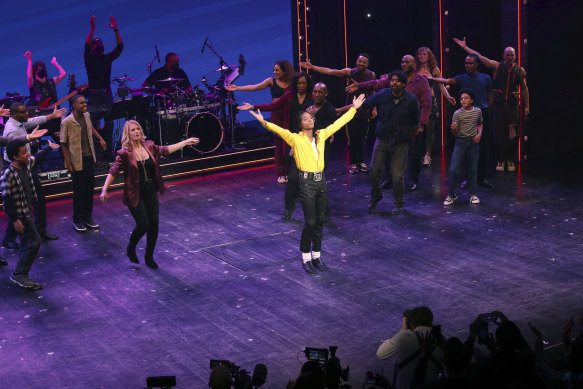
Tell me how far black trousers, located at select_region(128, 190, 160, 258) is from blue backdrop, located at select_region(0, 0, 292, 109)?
6760 millimetres

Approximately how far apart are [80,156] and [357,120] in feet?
13.9

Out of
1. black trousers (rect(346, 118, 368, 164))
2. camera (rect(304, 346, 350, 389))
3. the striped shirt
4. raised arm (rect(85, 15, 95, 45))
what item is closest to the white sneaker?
the striped shirt

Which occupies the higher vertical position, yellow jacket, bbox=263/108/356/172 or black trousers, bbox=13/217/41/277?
yellow jacket, bbox=263/108/356/172

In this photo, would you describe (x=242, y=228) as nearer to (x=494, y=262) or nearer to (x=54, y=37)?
(x=494, y=262)

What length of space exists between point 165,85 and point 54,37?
236 centimetres

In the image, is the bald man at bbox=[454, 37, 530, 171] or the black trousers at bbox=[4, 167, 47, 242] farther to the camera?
the bald man at bbox=[454, 37, 530, 171]

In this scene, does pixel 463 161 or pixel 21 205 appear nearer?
pixel 21 205

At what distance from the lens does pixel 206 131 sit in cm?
1359

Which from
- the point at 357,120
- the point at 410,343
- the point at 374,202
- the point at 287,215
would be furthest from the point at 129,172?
the point at 357,120

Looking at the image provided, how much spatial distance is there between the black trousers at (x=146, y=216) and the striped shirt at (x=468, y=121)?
3999 mm

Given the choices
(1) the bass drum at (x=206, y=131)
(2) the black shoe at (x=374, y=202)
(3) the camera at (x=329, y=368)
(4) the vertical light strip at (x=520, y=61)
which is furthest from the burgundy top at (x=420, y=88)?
(3) the camera at (x=329, y=368)

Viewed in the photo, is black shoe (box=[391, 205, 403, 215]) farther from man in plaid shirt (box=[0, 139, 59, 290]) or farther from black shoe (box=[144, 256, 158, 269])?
man in plaid shirt (box=[0, 139, 59, 290])

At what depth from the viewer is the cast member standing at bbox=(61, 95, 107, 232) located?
9.56 m

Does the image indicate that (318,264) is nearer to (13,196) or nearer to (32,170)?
(13,196)
